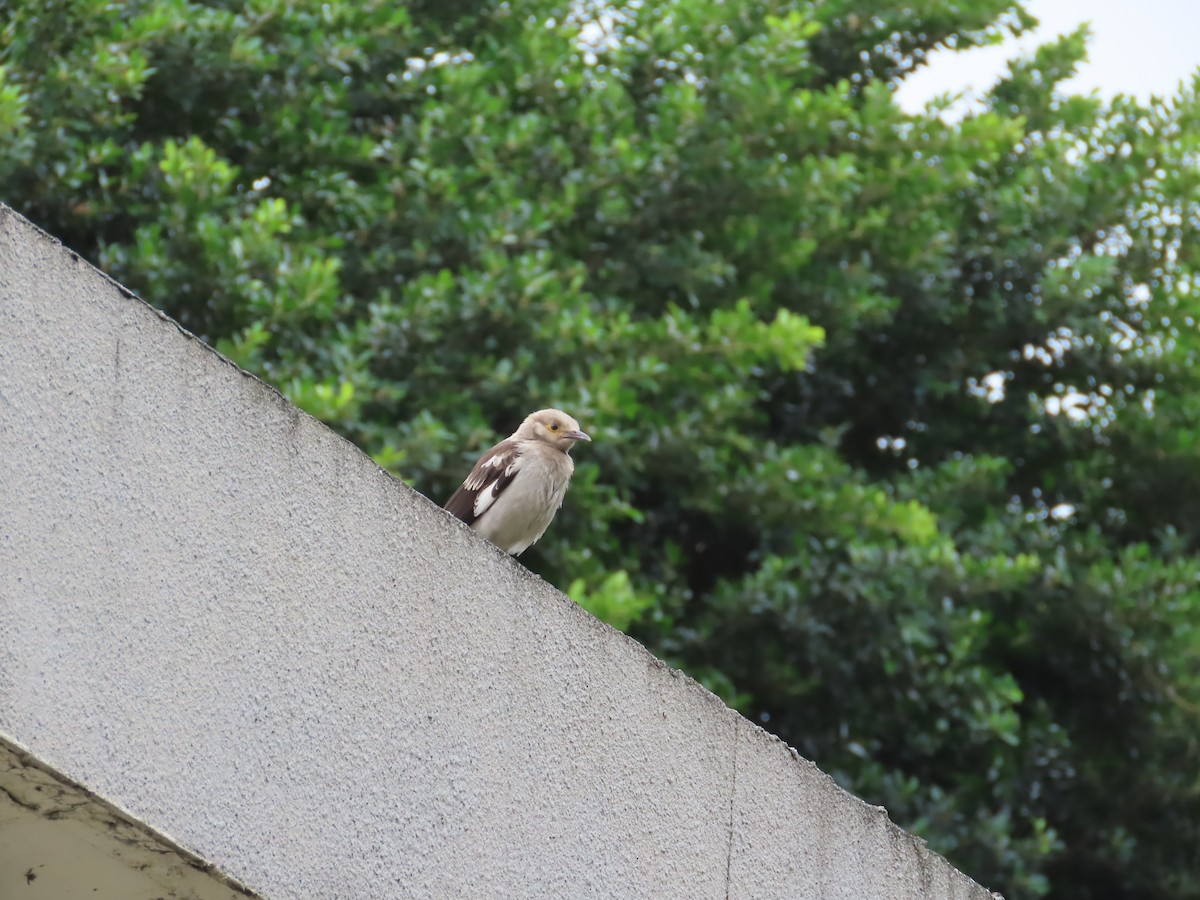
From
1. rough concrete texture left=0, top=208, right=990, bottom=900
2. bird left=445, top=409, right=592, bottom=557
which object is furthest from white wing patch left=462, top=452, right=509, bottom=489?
rough concrete texture left=0, top=208, right=990, bottom=900

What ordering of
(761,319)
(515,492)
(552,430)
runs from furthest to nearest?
(761,319) < (552,430) < (515,492)

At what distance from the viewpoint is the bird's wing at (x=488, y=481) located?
5.70m

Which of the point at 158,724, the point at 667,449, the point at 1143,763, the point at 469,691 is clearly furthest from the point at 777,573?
the point at 158,724

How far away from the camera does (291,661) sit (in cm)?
279

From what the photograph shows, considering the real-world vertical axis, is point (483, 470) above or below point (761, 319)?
above

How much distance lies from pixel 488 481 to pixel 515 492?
0.52ft

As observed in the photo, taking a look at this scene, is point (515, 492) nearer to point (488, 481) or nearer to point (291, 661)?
point (488, 481)

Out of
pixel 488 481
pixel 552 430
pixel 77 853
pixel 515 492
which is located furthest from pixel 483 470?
pixel 77 853

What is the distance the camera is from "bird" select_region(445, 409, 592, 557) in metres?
5.64

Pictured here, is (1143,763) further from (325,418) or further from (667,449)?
(325,418)

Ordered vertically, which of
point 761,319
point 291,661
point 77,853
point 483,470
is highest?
point 291,661

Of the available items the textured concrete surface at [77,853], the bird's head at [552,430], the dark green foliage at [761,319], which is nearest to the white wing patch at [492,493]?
the bird's head at [552,430]

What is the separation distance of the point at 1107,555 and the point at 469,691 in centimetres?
781

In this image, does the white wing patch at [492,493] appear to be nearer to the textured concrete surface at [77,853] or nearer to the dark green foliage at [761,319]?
the dark green foliage at [761,319]
